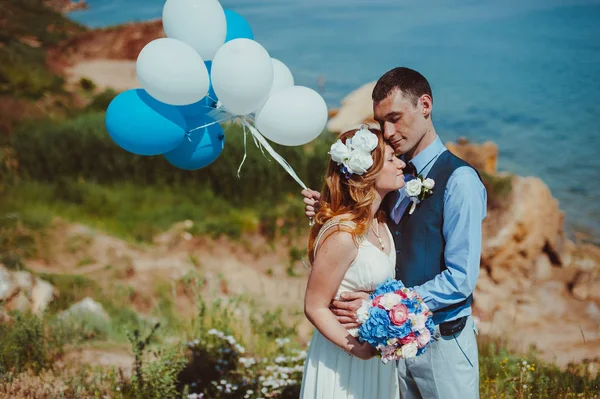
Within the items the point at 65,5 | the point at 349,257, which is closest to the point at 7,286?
the point at 349,257

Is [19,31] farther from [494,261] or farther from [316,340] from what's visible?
[316,340]

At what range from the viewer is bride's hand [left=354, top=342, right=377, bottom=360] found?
8.18ft

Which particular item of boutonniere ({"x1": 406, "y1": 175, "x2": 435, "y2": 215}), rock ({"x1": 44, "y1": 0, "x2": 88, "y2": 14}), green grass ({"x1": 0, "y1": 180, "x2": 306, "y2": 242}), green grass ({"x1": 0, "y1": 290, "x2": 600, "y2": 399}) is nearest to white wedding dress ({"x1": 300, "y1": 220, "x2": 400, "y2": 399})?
boutonniere ({"x1": 406, "y1": 175, "x2": 435, "y2": 215})

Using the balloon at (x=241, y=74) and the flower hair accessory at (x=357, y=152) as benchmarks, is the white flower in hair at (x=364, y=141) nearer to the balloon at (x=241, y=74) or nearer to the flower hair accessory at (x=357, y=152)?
the flower hair accessory at (x=357, y=152)

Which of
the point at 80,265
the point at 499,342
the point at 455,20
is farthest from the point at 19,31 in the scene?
the point at 499,342

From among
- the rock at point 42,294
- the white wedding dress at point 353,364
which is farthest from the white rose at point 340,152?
the rock at point 42,294

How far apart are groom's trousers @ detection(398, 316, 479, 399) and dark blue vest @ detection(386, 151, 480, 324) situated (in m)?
0.14

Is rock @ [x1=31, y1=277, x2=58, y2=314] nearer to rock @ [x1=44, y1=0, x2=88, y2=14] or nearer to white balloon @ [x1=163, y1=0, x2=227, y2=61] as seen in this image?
white balloon @ [x1=163, y1=0, x2=227, y2=61]

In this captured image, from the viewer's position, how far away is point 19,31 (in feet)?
75.3

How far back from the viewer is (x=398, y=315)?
2279 mm

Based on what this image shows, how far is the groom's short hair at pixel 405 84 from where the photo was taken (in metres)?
2.68

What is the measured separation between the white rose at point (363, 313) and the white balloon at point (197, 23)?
5.16 feet

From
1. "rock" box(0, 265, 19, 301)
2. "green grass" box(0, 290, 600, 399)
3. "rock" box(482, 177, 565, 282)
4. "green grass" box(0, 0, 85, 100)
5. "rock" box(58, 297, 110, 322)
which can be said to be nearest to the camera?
"green grass" box(0, 290, 600, 399)

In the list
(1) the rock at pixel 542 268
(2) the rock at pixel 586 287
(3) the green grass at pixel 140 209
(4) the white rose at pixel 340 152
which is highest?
(3) the green grass at pixel 140 209
